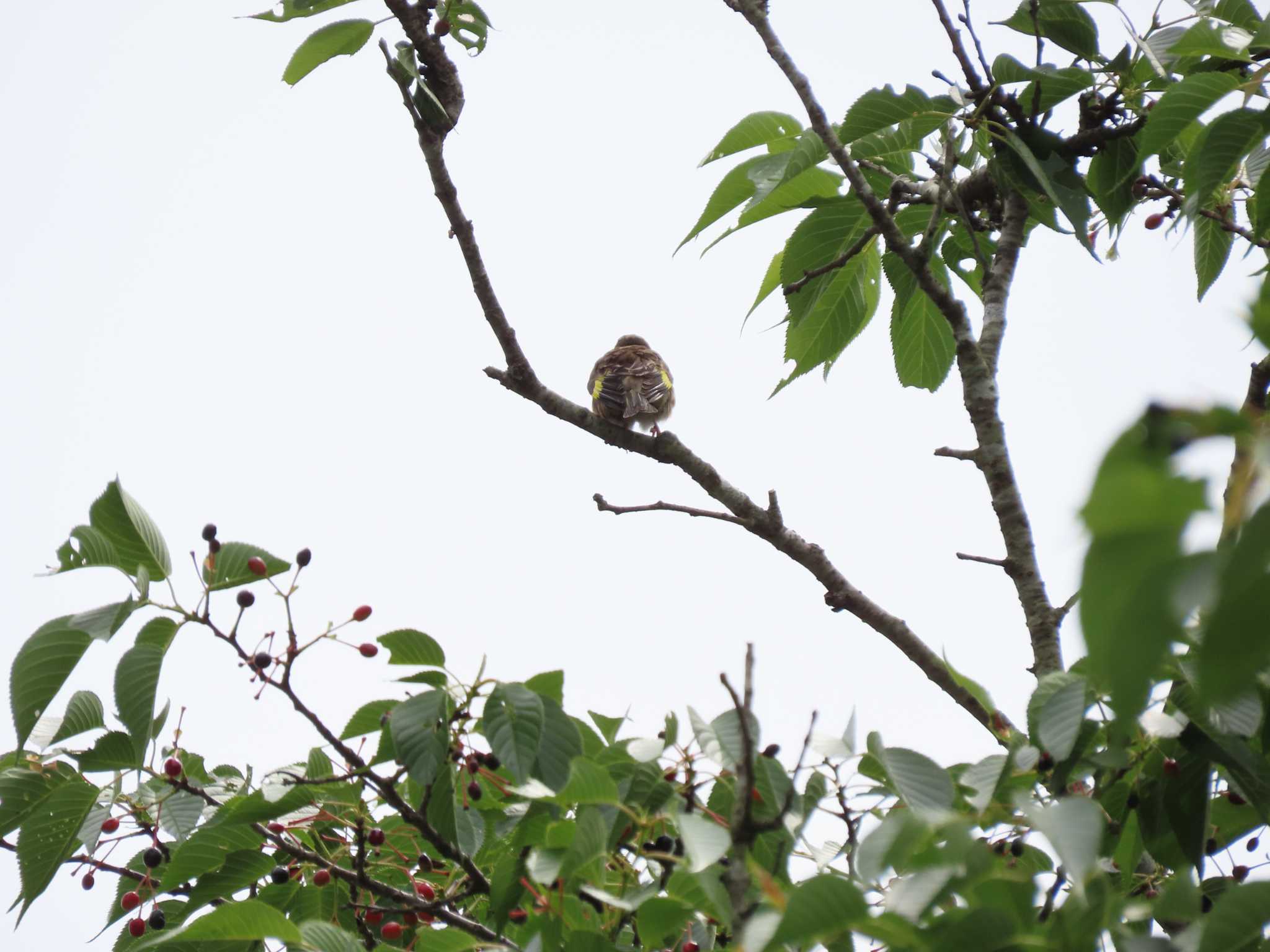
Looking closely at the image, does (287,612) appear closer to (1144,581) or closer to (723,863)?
(723,863)

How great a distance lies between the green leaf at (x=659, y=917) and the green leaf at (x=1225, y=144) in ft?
6.57

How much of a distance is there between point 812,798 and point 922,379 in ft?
7.96

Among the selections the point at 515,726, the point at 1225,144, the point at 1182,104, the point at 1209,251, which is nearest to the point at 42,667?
the point at 515,726

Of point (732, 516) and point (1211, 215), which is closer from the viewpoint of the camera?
point (1211, 215)

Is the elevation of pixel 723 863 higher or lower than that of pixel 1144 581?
lower

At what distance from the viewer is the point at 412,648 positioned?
238 cm

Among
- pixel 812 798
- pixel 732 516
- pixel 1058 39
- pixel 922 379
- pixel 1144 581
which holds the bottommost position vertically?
pixel 812 798

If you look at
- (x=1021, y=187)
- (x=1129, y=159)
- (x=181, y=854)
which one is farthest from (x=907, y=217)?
(x=181, y=854)

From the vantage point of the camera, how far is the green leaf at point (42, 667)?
2.31 m

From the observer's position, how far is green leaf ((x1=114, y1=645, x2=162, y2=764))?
2.29 m

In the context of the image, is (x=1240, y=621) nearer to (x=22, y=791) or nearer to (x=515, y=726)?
(x=515, y=726)

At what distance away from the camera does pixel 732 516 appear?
3777mm

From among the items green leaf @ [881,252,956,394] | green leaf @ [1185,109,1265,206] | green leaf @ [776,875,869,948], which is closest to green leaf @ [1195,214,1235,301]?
green leaf @ [881,252,956,394]

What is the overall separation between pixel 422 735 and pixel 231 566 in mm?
581
